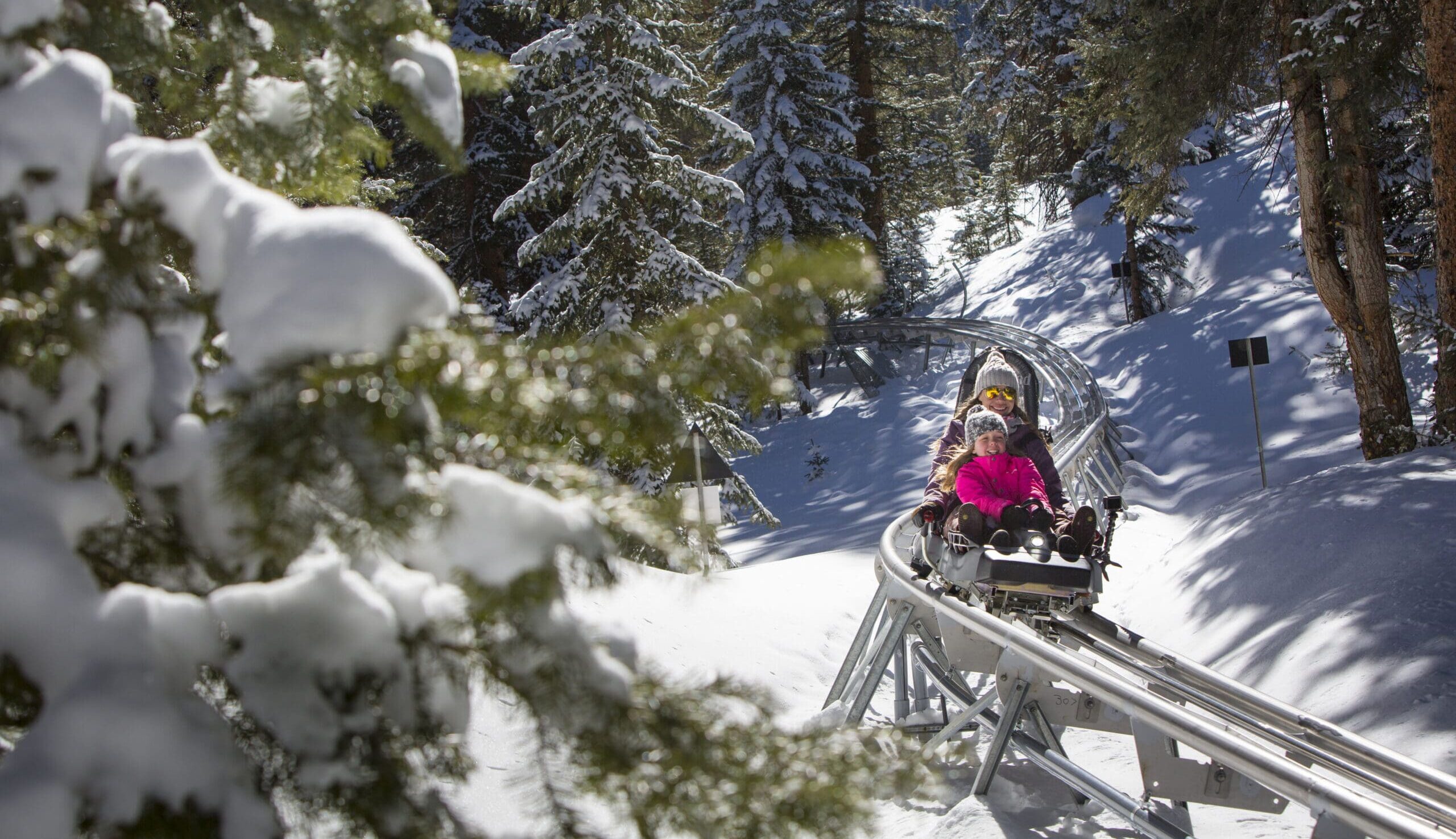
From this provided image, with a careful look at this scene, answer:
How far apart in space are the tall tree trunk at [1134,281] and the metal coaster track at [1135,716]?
20.4 metres

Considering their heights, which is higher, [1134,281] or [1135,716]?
[1135,716]

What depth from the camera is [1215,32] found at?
10.6 metres

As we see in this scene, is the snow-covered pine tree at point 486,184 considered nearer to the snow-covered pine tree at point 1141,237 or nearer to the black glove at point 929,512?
the black glove at point 929,512

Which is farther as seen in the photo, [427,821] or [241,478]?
[427,821]

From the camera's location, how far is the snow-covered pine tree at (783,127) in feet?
81.6

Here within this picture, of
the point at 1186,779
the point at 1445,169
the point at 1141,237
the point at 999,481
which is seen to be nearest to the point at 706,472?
the point at 999,481

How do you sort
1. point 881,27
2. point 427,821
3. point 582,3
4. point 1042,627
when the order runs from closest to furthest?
point 427,821 → point 1042,627 → point 582,3 → point 881,27

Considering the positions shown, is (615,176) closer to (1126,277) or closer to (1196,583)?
(1196,583)

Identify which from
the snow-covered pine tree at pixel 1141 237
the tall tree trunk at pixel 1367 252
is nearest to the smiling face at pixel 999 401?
the tall tree trunk at pixel 1367 252

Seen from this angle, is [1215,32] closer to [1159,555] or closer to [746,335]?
[1159,555]

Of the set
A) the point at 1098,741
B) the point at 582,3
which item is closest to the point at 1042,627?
the point at 1098,741

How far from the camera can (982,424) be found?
275 inches

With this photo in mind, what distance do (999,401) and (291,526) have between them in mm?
7277

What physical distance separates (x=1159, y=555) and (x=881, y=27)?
22.6 meters
